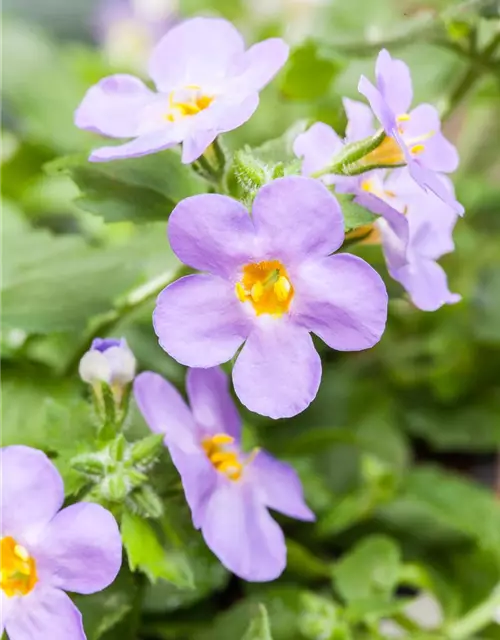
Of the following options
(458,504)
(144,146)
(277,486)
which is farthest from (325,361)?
(144,146)

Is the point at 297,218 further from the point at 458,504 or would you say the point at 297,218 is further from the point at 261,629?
the point at 458,504

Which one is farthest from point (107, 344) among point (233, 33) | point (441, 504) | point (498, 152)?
point (498, 152)

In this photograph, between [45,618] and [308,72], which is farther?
[308,72]

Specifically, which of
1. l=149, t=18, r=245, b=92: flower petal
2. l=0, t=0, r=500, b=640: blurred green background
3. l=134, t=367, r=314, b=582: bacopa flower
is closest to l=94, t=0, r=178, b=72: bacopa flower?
l=0, t=0, r=500, b=640: blurred green background

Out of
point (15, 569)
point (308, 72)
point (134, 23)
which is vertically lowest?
point (134, 23)

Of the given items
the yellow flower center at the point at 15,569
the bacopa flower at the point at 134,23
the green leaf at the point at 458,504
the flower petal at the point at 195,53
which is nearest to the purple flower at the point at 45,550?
the yellow flower center at the point at 15,569

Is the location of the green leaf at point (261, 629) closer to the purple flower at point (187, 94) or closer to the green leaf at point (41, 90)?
the purple flower at point (187, 94)

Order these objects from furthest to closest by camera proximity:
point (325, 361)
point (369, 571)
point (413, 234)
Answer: point (325, 361), point (369, 571), point (413, 234)
